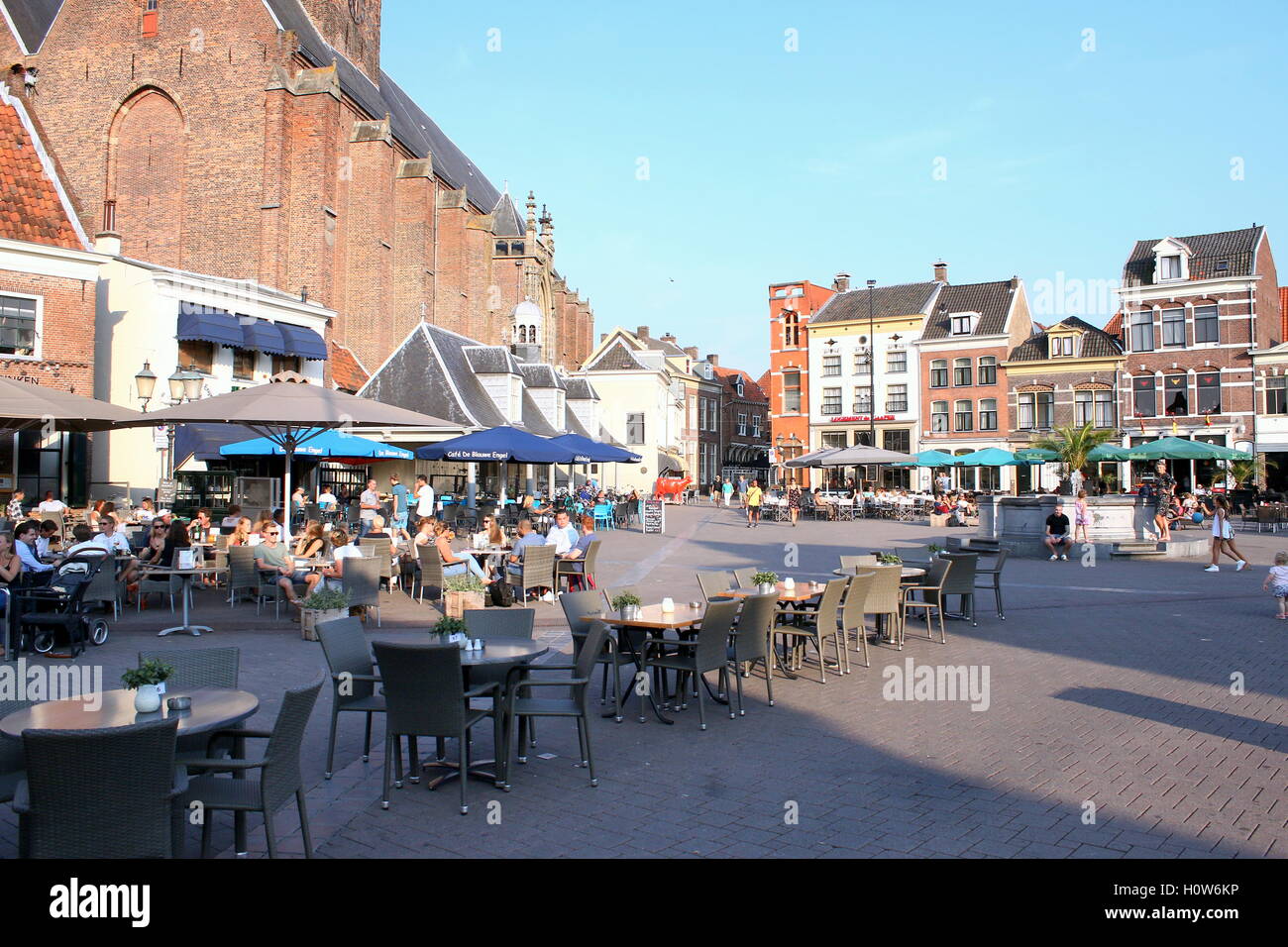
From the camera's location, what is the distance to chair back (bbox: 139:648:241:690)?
5102 mm

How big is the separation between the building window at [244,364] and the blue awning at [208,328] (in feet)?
3.71

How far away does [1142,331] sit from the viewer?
41.8 m

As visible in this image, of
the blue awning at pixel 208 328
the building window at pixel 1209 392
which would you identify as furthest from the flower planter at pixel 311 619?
the building window at pixel 1209 392

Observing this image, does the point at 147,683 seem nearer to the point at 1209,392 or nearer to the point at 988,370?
the point at 1209,392

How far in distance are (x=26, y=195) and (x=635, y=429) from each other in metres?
34.3

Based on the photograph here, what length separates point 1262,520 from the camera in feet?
91.4

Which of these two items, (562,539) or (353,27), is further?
(353,27)

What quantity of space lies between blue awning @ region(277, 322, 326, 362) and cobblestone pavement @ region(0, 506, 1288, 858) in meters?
14.7

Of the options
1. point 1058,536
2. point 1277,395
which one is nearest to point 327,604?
point 1058,536

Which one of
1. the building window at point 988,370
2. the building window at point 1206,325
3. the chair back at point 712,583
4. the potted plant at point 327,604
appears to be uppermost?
the building window at point 1206,325

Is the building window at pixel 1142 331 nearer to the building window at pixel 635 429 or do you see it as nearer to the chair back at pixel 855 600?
the building window at pixel 635 429

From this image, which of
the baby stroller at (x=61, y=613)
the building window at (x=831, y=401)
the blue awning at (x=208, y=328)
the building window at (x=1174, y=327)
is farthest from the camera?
the building window at (x=831, y=401)

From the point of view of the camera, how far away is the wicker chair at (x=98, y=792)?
3.35 metres

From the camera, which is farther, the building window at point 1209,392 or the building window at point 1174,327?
the building window at point 1174,327
